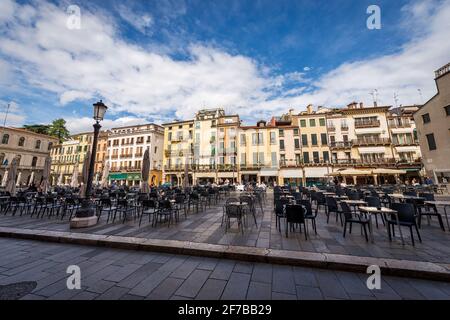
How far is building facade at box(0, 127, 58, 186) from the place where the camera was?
107ft

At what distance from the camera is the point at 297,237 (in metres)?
5.15

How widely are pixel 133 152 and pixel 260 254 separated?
140 feet

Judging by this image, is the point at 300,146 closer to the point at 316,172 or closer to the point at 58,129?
the point at 316,172

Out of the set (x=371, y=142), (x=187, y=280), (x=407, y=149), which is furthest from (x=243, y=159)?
(x=187, y=280)

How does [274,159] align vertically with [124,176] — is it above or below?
above

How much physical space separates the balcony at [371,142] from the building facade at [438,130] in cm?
839

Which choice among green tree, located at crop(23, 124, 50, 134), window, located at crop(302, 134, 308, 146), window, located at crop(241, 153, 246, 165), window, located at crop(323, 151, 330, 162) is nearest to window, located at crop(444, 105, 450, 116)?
window, located at crop(323, 151, 330, 162)

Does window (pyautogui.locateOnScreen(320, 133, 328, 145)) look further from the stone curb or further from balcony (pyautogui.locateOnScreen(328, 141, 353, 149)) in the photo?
the stone curb

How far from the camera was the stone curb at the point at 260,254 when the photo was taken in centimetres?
322
